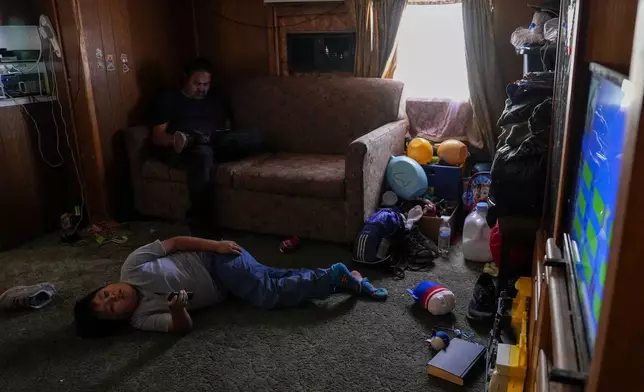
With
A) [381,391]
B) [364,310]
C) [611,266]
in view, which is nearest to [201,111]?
[364,310]

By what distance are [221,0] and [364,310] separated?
2881 millimetres

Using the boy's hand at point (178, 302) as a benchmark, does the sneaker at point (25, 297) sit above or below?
below

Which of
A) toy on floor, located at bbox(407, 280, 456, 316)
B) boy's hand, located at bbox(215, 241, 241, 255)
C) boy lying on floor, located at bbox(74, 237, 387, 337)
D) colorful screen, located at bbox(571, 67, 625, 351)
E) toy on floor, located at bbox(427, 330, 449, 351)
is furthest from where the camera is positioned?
boy's hand, located at bbox(215, 241, 241, 255)

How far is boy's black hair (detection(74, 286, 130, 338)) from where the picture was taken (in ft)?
6.71

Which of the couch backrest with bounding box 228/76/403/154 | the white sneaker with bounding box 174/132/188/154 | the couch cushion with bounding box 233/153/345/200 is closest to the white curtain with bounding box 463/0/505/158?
the couch backrest with bounding box 228/76/403/154

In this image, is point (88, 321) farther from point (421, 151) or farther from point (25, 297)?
point (421, 151)

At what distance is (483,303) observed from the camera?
7.10 ft

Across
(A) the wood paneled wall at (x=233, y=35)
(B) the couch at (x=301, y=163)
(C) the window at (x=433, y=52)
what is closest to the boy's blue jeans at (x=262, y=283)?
(B) the couch at (x=301, y=163)

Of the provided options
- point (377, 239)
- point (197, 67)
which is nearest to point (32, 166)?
point (197, 67)

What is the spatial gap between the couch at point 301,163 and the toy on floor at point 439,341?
0.96 metres

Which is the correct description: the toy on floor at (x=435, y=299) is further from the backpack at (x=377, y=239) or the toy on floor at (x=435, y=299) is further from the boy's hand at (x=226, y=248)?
the boy's hand at (x=226, y=248)

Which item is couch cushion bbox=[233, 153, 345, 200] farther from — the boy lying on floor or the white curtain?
the white curtain

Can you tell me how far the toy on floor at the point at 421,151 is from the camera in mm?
3322

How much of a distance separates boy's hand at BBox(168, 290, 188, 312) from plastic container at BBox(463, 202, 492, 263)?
1.57m
